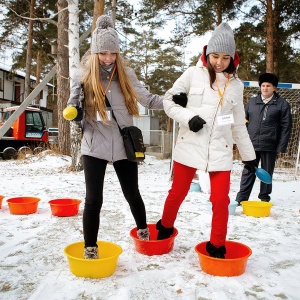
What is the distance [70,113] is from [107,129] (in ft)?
1.06

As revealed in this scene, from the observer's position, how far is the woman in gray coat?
7.80 ft

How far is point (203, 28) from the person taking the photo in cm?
1390

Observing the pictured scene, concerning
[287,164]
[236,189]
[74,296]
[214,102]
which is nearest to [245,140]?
[214,102]

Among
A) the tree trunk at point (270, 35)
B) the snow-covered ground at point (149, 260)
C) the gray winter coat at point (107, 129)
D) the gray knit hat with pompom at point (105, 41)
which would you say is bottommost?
the snow-covered ground at point (149, 260)

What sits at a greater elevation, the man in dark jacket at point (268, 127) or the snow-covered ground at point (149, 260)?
the man in dark jacket at point (268, 127)

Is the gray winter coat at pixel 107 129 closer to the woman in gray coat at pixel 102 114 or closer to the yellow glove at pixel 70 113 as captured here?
the woman in gray coat at pixel 102 114

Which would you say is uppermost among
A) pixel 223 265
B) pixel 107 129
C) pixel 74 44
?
pixel 74 44

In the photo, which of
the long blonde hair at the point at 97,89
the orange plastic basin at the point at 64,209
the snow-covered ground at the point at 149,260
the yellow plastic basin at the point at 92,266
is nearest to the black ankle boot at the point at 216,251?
the snow-covered ground at the point at 149,260

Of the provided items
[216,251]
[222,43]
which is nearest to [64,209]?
[216,251]

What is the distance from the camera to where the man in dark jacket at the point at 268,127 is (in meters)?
4.48

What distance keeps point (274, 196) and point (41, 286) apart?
14.7ft

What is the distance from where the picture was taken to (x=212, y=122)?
2.51m

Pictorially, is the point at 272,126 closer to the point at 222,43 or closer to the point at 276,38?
the point at 222,43

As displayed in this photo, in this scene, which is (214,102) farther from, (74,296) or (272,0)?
(272,0)
